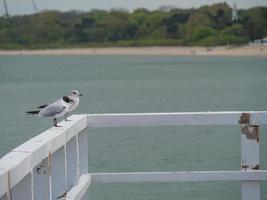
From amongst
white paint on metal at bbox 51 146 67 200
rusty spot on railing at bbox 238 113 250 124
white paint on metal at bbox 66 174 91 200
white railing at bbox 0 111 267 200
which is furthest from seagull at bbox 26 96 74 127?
rusty spot on railing at bbox 238 113 250 124

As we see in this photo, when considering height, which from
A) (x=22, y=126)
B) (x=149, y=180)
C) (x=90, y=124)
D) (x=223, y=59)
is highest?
(x=90, y=124)

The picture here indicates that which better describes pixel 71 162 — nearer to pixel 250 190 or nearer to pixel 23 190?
pixel 250 190

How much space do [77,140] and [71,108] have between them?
0.51 meters

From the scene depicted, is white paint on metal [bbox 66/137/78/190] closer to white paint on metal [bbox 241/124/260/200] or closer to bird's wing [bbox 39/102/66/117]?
bird's wing [bbox 39/102/66/117]

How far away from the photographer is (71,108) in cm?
559

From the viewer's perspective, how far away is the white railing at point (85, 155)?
160 inches

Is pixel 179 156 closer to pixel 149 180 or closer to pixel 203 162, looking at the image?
pixel 203 162

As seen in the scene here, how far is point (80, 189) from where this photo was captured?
16.1 ft

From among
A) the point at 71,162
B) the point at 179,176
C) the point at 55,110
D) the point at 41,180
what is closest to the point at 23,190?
the point at 41,180

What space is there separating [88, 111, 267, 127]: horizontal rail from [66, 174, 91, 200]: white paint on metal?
0.35 metres

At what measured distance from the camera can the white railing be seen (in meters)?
4.07

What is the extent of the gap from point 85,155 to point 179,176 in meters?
0.59

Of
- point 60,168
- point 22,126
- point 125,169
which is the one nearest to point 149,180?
point 60,168

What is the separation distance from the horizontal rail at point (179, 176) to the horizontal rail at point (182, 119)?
0.30 meters
